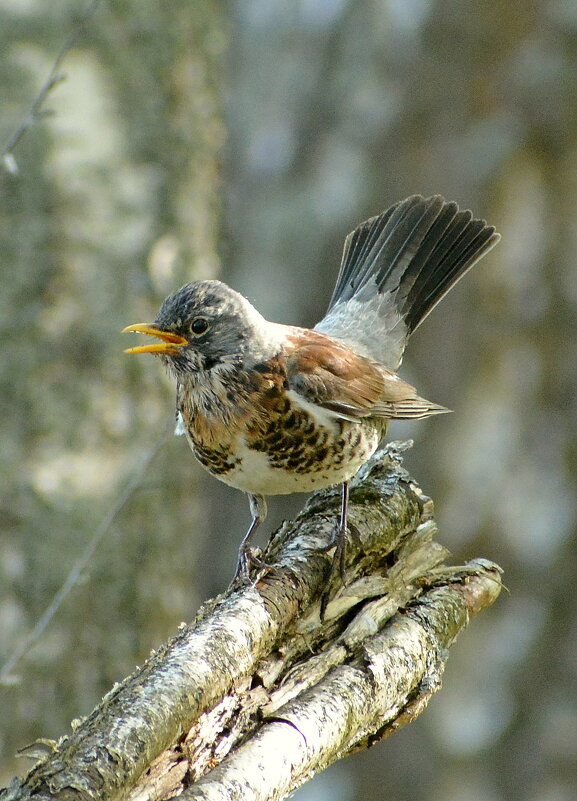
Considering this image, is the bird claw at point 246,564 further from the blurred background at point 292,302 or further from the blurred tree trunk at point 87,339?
the blurred background at point 292,302

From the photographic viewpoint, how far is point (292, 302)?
710 centimetres

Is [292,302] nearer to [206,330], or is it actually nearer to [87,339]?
[87,339]

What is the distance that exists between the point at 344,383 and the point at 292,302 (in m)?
2.92

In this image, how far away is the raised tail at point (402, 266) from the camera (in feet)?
17.3

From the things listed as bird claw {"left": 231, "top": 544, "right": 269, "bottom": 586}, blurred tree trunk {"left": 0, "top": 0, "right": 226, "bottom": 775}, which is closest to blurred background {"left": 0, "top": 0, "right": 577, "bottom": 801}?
blurred tree trunk {"left": 0, "top": 0, "right": 226, "bottom": 775}

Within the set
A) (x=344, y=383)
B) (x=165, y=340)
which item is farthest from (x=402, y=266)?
(x=165, y=340)

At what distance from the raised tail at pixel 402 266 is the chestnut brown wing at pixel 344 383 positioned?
503 millimetres

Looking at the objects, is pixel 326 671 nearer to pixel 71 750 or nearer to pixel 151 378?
pixel 71 750

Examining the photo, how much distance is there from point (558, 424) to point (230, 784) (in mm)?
4895

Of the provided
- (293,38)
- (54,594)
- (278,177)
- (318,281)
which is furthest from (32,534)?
(293,38)

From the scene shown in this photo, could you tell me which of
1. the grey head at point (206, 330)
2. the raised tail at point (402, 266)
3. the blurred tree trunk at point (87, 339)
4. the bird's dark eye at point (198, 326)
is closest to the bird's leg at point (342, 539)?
the grey head at point (206, 330)

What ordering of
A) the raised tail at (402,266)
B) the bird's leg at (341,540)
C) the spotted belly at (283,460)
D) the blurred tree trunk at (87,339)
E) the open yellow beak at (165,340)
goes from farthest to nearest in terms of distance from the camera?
1. the blurred tree trunk at (87,339)
2. the raised tail at (402,266)
3. the open yellow beak at (165,340)
4. the spotted belly at (283,460)
5. the bird's leg at (341,540)

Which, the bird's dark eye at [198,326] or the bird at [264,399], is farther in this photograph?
the bird's dark eye at [198,326]

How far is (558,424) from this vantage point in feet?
22.5
